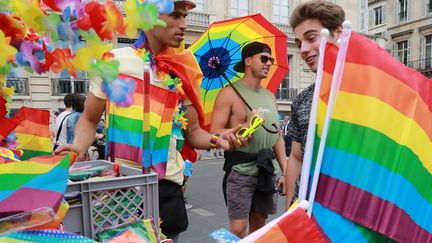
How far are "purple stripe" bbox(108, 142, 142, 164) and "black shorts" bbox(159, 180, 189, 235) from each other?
0.27 m

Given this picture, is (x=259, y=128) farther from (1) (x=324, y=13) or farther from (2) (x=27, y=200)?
(2) (x=27, y=200)

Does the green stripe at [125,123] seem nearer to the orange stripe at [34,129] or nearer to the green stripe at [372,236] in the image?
the orange stripe at [34,129]

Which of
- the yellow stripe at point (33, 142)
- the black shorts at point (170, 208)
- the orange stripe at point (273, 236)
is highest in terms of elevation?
the yellow stripe at point (33, 142)

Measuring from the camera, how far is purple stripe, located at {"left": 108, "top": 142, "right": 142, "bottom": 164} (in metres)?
1.53

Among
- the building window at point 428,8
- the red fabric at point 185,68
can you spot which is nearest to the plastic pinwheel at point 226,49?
the red fabric at point 185,68

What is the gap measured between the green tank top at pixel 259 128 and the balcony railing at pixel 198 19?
49.3 feet

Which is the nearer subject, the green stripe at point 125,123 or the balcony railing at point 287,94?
the green stripe at point 125,123

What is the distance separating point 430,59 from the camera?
85.7 feet

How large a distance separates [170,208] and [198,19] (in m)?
16.5

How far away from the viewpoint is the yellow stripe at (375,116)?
983mm

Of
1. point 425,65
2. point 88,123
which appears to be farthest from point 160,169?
point 425,65

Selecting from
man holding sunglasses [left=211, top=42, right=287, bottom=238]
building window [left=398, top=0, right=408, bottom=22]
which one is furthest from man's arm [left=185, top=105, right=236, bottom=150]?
building window [left=398, top=0, right=408, bottom=22]

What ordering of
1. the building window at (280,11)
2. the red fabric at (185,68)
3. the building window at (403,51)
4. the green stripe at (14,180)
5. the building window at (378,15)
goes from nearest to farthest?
1. the green stripe at (14,180)
2. the red fabric at (185,68)
3. the building window at (280,11)
4. the building window at (403,51)
5. the building window at (378,15)

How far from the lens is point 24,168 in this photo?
828 mm
